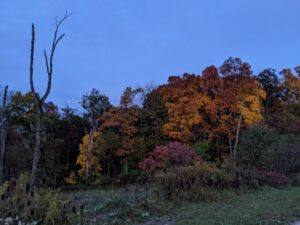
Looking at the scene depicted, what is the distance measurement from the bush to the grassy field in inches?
47.5

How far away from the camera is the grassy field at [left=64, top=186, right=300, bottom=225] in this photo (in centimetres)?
802

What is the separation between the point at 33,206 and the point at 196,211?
417 cm

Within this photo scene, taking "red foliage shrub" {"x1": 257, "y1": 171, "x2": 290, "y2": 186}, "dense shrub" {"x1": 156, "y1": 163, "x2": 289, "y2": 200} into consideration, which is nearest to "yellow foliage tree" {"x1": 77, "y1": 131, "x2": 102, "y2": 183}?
"red foliage shrub" {"x1": 257, "y1": 171, "x2": 290, "y2": 186}

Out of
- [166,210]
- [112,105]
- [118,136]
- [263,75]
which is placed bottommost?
[166,210]

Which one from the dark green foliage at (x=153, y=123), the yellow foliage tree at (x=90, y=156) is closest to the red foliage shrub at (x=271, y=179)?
the dark green foliage at (x=153, y=123)

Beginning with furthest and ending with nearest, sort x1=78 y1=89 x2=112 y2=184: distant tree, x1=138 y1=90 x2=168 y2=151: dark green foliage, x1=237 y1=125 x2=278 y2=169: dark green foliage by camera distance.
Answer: x1=78 y1=89 x2=112 y2=184: distant tree < x1=138 y1=90 x2=168 y2=151: dark green foliage < x1=237 y1=125 x2=278 y2=169: dark green foliage

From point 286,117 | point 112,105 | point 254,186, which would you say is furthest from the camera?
point 112,105

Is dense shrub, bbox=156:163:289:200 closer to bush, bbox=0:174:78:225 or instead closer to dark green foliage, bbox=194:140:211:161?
bush, bbox=0:174:78:225

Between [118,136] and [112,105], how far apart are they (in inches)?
188

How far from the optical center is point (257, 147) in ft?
66.9

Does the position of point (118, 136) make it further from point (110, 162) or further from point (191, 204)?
point (191, 204)

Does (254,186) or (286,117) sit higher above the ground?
(286,117)

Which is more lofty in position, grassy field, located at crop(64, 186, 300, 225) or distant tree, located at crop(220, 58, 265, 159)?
distant tree, located at crop(220, 58, 265, 159)

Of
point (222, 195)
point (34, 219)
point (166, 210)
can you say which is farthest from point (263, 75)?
point (34, 219)
